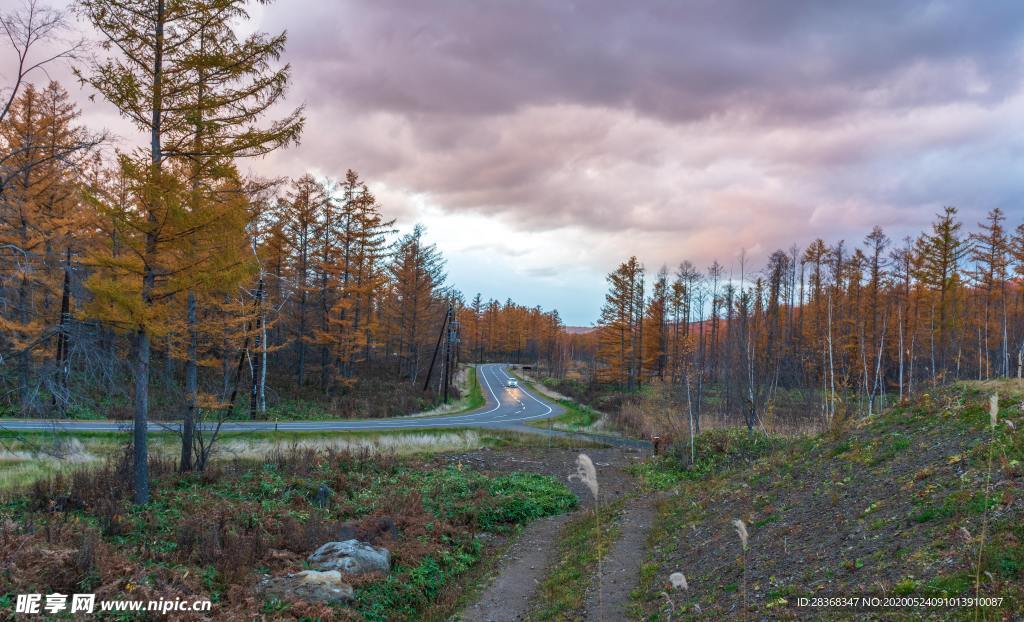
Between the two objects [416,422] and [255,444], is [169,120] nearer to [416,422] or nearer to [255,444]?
[255,444]

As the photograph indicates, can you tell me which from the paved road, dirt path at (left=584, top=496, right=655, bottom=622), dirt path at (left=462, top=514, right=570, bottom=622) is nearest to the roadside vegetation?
dirt path at (left=462, top=514, right=570, bottom=622)

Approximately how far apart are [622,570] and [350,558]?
4.46 m

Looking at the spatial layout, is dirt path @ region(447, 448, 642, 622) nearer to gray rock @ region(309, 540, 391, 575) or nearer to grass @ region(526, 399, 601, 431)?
gray rock @ region(309, 540, 391, 575)

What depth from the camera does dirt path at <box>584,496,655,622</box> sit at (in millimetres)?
6348

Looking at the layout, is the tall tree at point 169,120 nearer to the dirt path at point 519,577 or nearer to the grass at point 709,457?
the dirt path at point 519,577

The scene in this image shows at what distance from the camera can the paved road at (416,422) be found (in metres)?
18.9

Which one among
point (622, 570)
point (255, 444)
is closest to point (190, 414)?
point (255, 444)

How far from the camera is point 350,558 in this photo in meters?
8.05

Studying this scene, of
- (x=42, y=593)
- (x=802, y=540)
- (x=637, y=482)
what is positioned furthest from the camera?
(x=637, y=482)

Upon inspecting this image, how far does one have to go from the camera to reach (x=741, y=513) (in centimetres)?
840

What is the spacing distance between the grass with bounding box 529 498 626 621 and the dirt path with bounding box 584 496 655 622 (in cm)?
15

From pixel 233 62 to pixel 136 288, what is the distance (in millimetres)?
5192

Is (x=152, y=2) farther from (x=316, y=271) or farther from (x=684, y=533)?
(x=316, y=271)

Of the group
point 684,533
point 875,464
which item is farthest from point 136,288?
point 875,464
